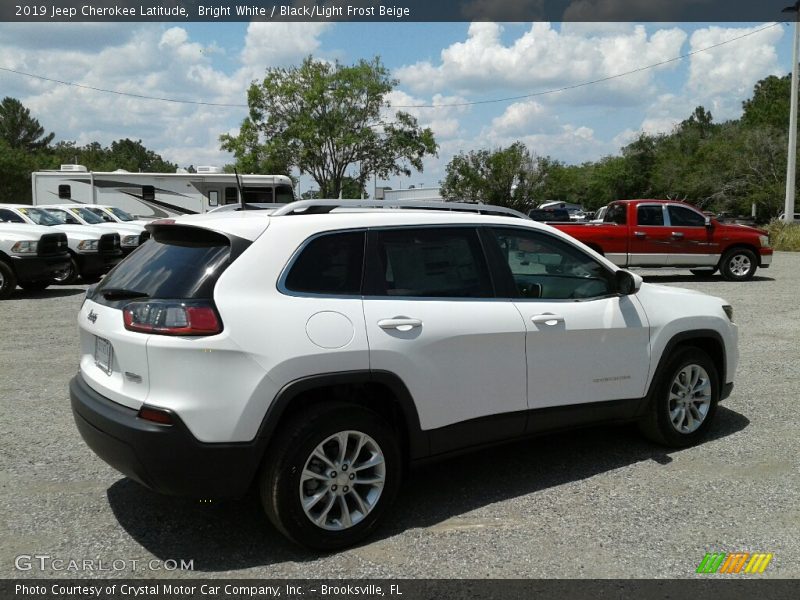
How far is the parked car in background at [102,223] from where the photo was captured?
1784 cm

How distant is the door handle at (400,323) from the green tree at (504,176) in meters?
54.0

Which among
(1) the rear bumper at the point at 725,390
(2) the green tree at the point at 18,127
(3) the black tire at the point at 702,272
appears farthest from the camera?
(2) the green tree at the point at 18,127

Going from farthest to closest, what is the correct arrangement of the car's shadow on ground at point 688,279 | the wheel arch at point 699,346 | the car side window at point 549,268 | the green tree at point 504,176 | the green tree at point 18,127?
the green tree at point 18,127
the green tree at point 504,176
the car's shadow on ground at point 688,279
the wheel arch at point 699,346
the car side window at point 549,268

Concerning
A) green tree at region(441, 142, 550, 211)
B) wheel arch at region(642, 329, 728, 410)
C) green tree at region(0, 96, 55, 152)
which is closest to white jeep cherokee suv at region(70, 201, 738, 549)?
wheel arch at region(642, 329, 728, 410)

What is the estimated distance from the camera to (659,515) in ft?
13.6

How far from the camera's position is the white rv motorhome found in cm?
2742

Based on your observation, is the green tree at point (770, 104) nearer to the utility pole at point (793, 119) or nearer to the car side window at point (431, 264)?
the utility pole at point (793, 119)

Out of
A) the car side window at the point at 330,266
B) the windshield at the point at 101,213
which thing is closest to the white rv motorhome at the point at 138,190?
the windshield at the point at 101,213

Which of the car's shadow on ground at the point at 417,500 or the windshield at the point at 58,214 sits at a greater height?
the windshield at the point at 58,214

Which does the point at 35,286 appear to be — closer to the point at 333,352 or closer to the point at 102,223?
the point at 102,223

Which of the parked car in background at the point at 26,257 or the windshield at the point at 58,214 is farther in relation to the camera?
the windshield at the point at 58,214

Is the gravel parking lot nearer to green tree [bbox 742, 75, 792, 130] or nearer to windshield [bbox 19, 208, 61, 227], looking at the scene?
windshield [bbox 19, 208, 61, 227]

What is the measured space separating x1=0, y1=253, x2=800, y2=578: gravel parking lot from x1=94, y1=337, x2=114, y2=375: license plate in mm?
890

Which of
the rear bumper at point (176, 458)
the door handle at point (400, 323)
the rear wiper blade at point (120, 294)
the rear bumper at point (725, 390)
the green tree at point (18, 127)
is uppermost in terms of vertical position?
the green tree at point (18, 127)
